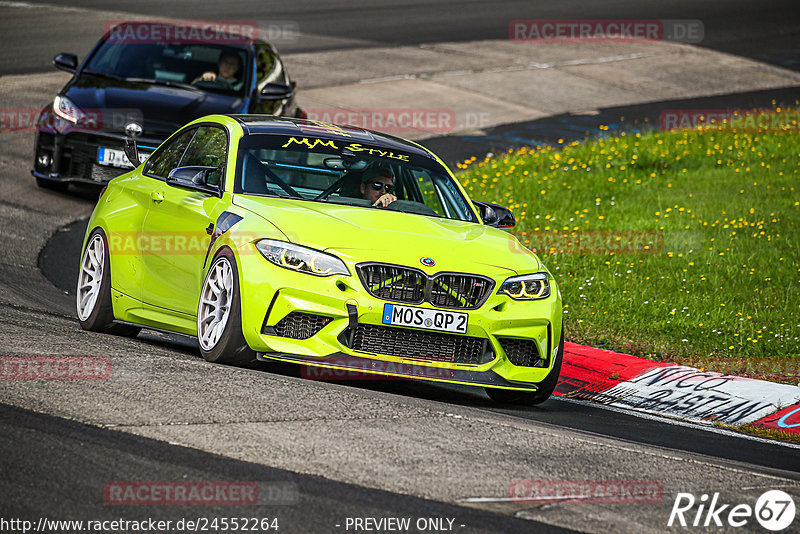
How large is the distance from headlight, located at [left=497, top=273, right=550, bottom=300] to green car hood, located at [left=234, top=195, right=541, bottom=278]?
0.17ft

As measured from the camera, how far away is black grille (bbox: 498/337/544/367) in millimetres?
7676

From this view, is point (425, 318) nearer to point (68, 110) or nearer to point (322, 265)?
point (322, 265)

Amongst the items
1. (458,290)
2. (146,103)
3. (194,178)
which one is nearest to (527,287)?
(458,290)

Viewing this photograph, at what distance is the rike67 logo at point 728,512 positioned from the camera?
17.4 ft

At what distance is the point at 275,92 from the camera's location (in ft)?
48.4

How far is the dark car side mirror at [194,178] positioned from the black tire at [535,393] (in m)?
2.24

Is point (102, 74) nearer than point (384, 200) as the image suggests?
No

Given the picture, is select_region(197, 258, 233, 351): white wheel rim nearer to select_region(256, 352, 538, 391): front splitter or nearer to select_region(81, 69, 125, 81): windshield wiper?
select_region(256, 352, 538, 391): front splitter

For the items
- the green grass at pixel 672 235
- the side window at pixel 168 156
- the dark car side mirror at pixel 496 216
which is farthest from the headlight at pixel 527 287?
the side window at pixel 168 156

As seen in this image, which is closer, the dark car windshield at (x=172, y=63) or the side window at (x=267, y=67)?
the dark car windshield at (x=172, y=63)

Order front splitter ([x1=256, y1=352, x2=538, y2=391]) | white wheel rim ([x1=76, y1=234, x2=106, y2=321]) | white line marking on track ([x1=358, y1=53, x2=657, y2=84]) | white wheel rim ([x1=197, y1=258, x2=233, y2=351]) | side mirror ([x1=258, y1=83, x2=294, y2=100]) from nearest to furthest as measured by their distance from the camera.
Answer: front splitter ([x1=256, y1=352, x2=538, y2=391]), white wheel rim ([x1=197, y1=258, x2=233, y2=351]), white wheel rim ([x1=76, y1=234, x2=106, y2=321]), side mirror ([x1=258, y1=83, x2=294, y2=100]), white line marking on track ([x1=358, y1=53, x2=657, y2=84])

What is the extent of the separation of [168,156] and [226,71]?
606 centimetres

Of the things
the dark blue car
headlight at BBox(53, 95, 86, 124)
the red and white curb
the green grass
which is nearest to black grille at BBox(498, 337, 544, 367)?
the red and white curb

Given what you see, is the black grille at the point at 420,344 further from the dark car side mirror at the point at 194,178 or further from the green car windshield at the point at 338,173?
the dark car side mirror at the point at 194,178
